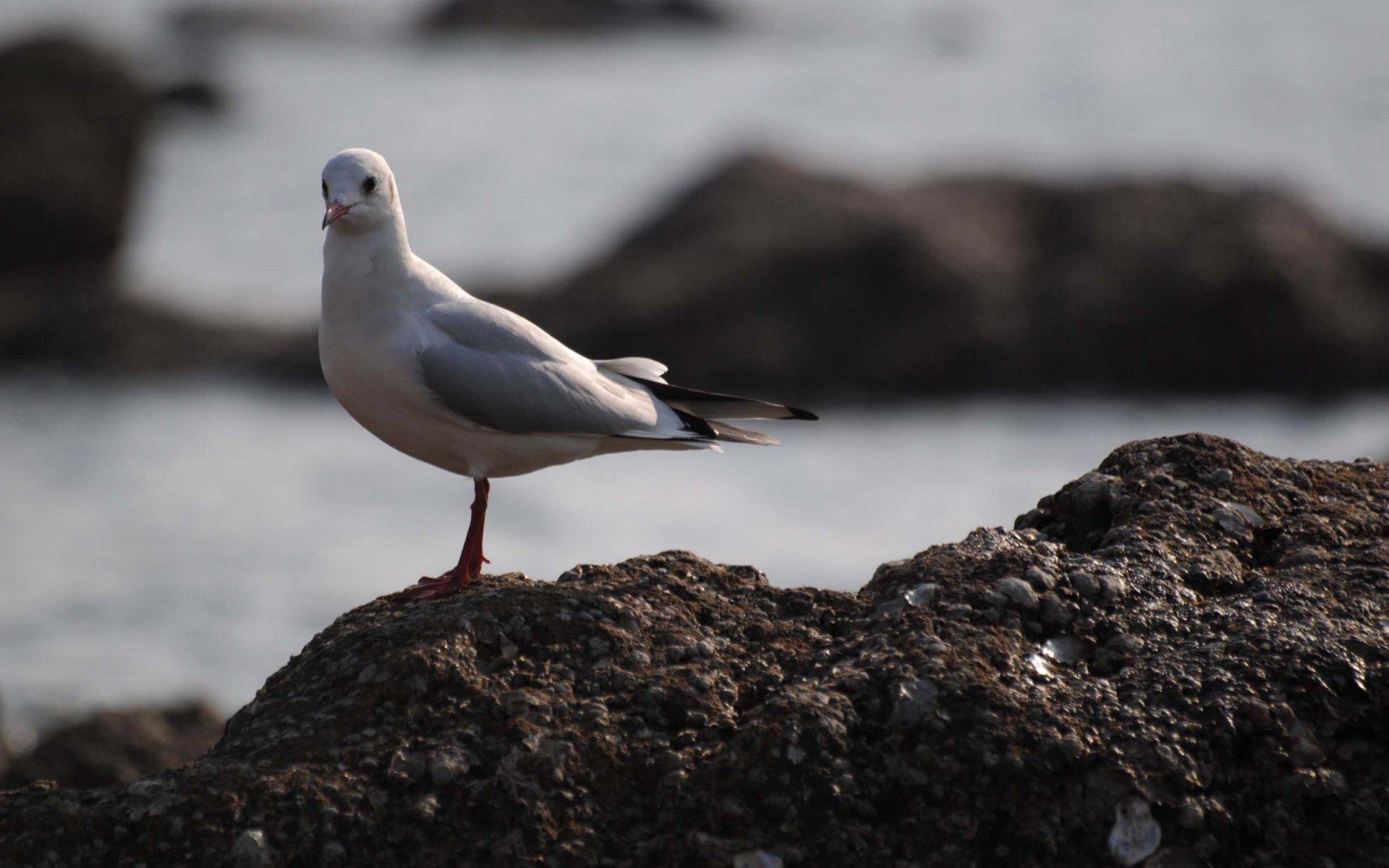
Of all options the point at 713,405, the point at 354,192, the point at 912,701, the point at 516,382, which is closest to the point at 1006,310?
the point at 713,405

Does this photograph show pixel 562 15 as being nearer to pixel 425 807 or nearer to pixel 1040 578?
pixel 1040 578

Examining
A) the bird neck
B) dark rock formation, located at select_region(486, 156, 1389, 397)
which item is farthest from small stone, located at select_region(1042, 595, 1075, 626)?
dark rock formation, located at select_region(486, 156, 1389, 397)

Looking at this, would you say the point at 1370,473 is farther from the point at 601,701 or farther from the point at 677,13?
the point at 677,13

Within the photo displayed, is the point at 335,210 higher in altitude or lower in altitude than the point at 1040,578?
higher

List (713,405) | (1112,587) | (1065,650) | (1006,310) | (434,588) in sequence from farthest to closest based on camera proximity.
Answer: (1006,310) → (713,405) → (434,588) → (1112,587) → (1065,650)

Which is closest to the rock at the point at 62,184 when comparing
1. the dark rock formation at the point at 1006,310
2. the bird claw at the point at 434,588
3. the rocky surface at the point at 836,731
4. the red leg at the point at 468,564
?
the dark rock formation at the point at 1006,310

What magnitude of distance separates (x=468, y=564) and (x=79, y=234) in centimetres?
1706

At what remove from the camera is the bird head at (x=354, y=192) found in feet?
17.4

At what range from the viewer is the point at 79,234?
20.5 meters

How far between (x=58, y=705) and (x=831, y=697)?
8847 millimetres

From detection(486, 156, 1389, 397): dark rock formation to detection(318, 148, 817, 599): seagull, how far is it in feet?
37.9

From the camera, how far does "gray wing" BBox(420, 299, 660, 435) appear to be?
5.15 metres

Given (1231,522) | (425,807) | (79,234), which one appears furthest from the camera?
(79,234)

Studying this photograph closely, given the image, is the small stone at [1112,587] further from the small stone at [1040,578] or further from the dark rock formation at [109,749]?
the dark rock formation at [109,749]
